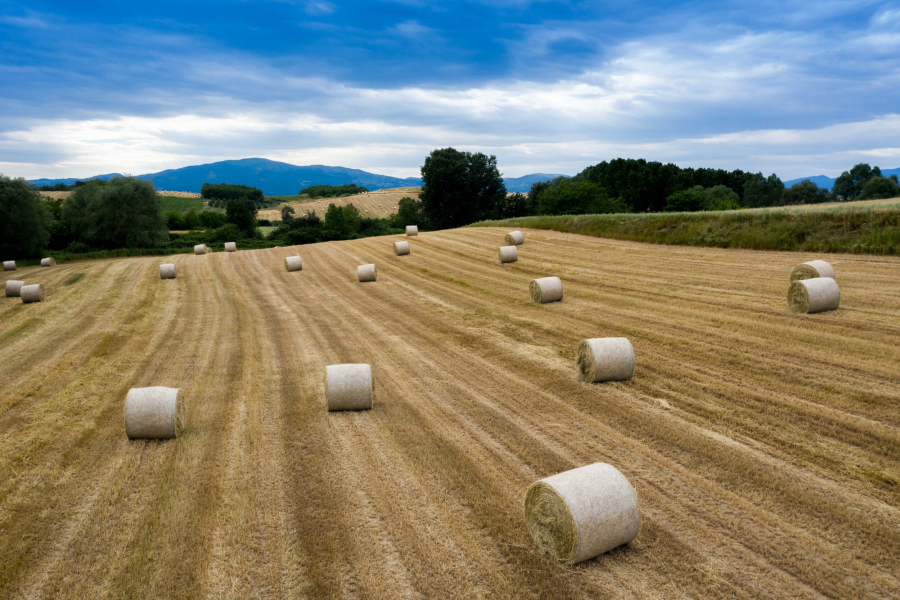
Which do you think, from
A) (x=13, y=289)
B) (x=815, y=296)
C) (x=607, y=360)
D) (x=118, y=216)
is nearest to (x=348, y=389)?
(x=607, y=360)

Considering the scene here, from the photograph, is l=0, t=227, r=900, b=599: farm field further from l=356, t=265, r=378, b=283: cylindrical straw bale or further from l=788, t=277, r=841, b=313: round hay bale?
l=356, t=265, r=378, b=283: cylindrical straw bale

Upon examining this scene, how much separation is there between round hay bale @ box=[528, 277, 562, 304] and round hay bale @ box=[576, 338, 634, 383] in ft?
21.3

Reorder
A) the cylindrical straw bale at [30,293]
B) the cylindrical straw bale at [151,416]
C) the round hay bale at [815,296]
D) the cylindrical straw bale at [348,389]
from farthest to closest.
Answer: the cylindrical straw bale at [30,293] < the round hay bale at [815,296] < the cylindrical straw bale at [348,389] < the cylindrical straw bale at [151,416]

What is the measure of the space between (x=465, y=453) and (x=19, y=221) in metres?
50.6

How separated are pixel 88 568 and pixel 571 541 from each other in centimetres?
515

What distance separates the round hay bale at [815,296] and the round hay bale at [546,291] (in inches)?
254

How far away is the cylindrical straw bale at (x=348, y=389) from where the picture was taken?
9.34 meters

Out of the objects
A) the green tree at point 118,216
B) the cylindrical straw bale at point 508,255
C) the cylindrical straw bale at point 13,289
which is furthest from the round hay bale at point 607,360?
the green tree at point 118,216

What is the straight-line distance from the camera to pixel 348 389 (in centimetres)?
935

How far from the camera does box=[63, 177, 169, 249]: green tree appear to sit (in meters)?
51.6

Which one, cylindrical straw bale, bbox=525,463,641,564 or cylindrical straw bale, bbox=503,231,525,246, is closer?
cylindrical straw bale, bbox=525,463,641,564

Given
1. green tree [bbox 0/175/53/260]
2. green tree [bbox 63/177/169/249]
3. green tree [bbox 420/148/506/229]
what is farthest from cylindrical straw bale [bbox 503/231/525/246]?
green tree [bbox 420/148/506/229]

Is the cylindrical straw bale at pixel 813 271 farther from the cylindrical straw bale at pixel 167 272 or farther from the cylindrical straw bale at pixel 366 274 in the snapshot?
the cylindrical straw bale at pixel 167 272

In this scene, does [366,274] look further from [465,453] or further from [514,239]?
[465,453]
